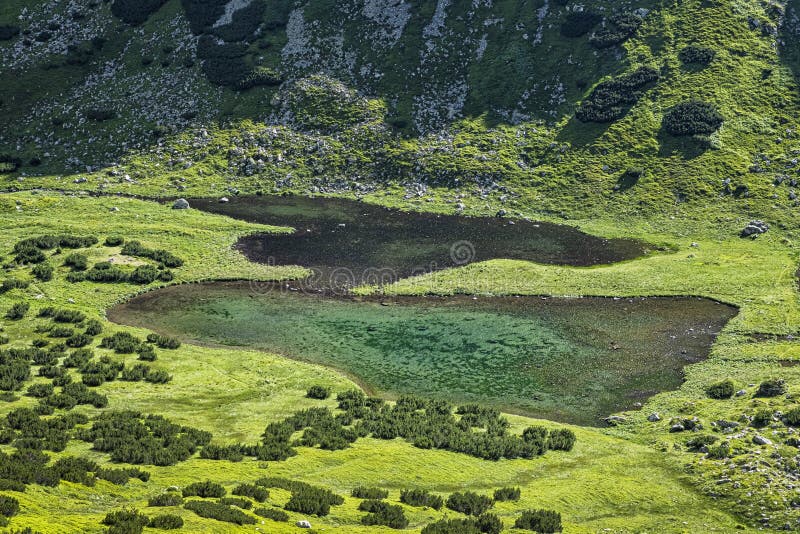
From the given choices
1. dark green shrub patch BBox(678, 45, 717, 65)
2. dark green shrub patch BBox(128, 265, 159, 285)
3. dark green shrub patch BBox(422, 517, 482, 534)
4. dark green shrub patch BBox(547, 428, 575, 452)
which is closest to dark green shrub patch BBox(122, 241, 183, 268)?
→ dark green shrub patch BBox(128, 265, 159, 285)

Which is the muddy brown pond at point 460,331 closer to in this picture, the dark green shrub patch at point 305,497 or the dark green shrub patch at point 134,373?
the dark green shrub patch at point 134,373

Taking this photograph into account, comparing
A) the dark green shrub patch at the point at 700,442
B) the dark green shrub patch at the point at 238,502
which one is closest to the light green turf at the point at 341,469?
the dark green shrub patch at the point at 700,442

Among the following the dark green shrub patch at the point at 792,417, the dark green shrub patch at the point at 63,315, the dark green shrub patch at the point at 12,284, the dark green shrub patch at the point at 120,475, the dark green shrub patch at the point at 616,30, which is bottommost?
the dark green shrub patch at the point at 63,315

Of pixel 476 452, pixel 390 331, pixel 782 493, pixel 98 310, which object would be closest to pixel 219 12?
pixel 98 310

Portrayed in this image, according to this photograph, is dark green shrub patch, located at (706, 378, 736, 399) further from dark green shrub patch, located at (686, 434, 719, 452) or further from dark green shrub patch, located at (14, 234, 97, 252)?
dark green shrub patch, located at (14, 234, 97, 252)

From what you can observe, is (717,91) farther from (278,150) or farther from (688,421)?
(688,421)

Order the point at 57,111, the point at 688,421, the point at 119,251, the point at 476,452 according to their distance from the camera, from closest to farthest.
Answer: the point at 476,452
the point at 688,421
the point at 119,251
the point at 57,111
